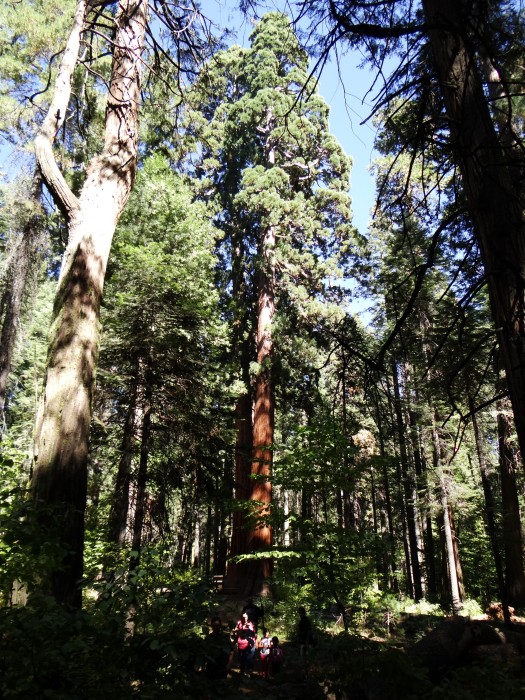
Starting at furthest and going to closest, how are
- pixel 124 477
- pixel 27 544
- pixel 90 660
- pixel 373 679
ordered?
pixel 124 477, pixel 373 679, pixel 27 544, pixel 90 660

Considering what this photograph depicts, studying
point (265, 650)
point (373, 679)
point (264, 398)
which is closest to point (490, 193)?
point (373, 679)

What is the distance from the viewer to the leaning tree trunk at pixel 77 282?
3707 millimetres

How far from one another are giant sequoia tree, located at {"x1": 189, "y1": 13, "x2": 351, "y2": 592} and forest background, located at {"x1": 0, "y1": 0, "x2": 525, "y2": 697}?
0.11m

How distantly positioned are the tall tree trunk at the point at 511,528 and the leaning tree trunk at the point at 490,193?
14.3m

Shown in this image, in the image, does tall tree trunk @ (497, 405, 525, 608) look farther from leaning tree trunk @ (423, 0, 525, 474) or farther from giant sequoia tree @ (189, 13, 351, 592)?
leaning tree trunk @ (423, 0, 525, 474)

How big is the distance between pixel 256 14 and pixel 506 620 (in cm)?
1598

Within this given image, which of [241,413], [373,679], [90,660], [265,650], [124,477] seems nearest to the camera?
[90,660]

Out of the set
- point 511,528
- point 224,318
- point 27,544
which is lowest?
point 27,544

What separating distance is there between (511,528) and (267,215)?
44.8 feet

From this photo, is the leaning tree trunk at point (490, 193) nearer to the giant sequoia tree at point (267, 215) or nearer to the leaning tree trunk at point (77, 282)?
the leaning tree trunk at point (77, 282)

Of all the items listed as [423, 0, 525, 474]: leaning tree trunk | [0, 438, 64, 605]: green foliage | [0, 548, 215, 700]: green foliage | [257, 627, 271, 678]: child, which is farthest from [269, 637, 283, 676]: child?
[423, 0, 525, 474]: leaning tree trunk

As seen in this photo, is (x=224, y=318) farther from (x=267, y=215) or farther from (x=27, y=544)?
(x=27, y=544)

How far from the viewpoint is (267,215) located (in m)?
15.8

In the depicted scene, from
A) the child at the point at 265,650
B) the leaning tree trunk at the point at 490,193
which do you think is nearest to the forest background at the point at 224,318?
the leaning tree trunk at the point at 490,193
